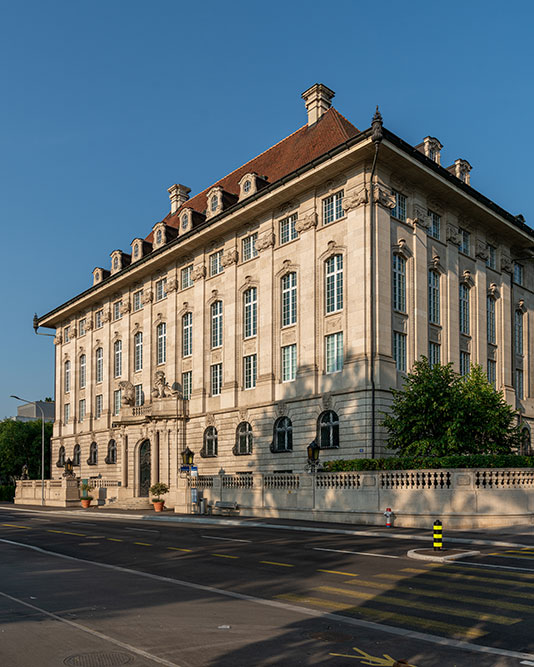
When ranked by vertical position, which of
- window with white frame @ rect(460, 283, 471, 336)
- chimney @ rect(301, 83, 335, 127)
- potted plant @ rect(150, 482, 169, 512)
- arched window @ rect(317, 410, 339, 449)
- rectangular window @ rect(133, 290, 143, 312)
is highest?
chimney @ rect(301, 83, 335, 127)

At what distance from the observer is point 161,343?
183ft

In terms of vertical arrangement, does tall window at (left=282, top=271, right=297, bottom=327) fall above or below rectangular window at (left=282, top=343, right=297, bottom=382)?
above

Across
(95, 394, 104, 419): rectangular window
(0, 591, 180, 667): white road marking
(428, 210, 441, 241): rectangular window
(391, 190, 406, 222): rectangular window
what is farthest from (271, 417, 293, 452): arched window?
(0, 591, 180, 667): white road marking

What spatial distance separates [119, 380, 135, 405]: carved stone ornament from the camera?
55531 mm

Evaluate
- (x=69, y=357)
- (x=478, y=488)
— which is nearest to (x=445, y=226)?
(x=478, y=488)

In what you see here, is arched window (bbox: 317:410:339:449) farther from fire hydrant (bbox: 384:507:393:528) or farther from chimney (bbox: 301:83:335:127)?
chimney (bbox: 301:83:335:127)

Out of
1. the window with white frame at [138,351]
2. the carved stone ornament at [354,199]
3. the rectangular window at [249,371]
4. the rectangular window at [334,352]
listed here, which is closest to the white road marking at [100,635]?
the rectangular window at [334,352]

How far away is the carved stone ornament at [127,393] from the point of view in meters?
55.5

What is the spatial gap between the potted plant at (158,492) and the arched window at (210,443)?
11.1 ft

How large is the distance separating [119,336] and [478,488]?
41263 millimetres

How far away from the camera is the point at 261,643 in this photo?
9.22 metres

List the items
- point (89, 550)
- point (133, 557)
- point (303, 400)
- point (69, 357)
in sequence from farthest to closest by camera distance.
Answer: point (69, 357) < point (303, 400) < point (89, 550) < point (133, 557)

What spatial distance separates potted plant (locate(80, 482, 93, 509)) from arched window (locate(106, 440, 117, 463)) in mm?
2774

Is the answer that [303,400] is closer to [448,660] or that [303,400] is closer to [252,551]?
[252,551]
